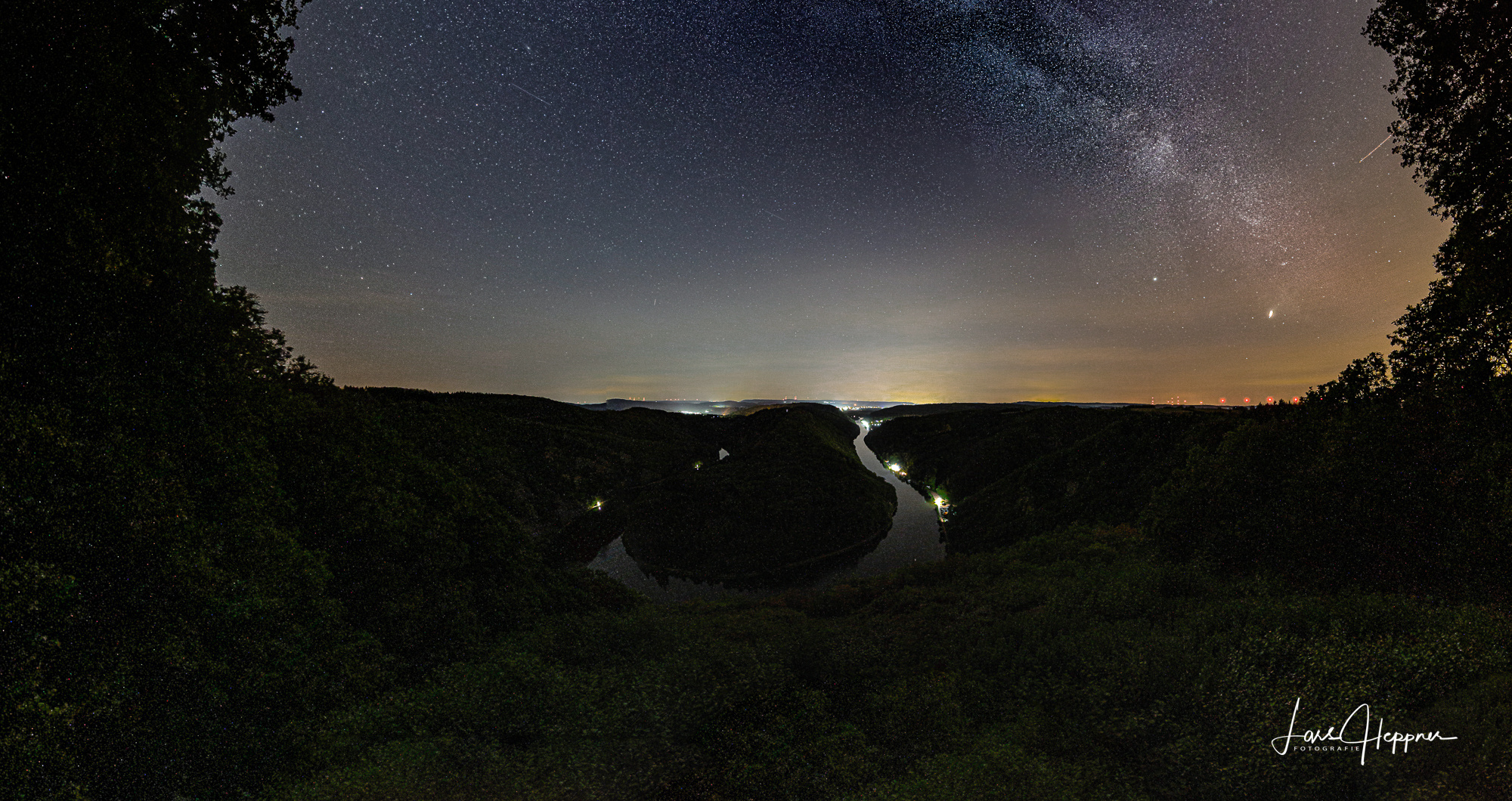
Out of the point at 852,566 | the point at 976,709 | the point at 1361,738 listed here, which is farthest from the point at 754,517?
the point at 1361,738

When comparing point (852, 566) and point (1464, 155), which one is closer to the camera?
point (1464, 155)

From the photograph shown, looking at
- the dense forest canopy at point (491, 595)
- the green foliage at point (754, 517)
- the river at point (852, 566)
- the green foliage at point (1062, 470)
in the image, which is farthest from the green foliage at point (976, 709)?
the green foliage at point (754, 517)

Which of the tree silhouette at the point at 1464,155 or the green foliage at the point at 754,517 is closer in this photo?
the tree silhouette at the point at 1464,155

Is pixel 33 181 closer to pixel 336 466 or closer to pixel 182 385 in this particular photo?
pixel 182 385

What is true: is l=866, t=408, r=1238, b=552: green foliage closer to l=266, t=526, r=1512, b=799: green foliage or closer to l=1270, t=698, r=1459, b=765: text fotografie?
l=266, t=526, r=1512, b=799: green foliage

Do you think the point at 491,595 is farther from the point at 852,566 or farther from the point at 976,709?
the point at 852,566

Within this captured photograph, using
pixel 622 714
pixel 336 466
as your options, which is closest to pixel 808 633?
pixel 622 714

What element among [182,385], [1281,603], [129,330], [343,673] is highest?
[129,330]

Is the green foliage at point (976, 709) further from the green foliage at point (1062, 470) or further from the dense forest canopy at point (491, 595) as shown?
the green foliage at point (1062, 470)
